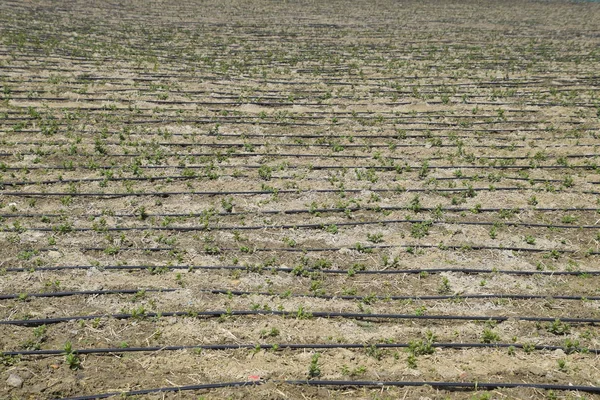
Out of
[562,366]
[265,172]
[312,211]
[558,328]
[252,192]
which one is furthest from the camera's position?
[265,172]

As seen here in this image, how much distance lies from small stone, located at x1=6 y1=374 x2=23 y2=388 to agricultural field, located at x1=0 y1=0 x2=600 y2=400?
0.12 feet

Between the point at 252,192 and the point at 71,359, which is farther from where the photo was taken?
the point at 252,192

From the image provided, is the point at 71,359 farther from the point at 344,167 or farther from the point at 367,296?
the point at 344,167

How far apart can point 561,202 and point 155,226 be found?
546 centimetres

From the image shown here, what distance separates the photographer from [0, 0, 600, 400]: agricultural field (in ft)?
14.3

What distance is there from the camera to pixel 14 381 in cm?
408

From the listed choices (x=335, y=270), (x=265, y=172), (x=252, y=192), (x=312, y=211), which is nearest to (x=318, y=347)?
(x=335, y=270)

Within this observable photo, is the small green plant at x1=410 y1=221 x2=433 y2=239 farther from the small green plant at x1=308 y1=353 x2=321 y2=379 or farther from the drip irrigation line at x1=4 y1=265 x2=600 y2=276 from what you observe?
the small green plant at x1=308 y1=353 x2=321 y2=379

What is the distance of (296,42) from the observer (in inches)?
643

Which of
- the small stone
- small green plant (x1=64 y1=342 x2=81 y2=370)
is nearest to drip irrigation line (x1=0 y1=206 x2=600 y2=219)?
small green plant (x1=64 y1=342 x2=81 y2=370)

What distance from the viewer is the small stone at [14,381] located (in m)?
4.05

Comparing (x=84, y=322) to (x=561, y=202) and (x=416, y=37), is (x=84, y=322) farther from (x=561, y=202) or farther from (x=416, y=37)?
(x=416, y=37)

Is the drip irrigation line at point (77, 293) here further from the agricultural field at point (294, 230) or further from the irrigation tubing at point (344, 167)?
the irrigation tubing at point (344, 167)

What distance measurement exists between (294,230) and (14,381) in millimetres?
3323
